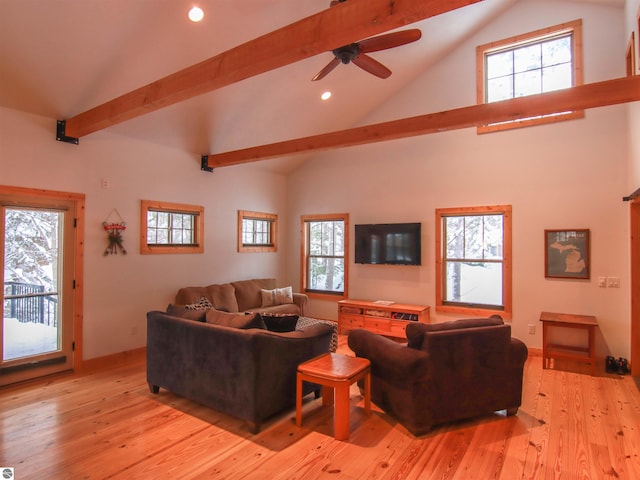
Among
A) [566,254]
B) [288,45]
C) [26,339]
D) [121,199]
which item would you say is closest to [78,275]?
[26,339]

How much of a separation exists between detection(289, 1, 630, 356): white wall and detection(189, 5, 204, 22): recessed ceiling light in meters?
3.70

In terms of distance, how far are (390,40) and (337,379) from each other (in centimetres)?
287

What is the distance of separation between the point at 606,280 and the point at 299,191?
5182 mm

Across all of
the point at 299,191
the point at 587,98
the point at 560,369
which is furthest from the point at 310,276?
the point at 587,98

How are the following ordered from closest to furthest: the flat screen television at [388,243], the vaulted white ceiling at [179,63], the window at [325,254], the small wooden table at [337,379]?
1. the small wooden table at [337,379]
2. the vaulted white ceiling at [179,63]
3. the flat screen television at [388,243]
4. the window at [325,254]

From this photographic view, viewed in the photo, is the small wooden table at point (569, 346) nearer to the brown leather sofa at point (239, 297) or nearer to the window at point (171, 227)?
the brown leather sofa at point (239, 297)

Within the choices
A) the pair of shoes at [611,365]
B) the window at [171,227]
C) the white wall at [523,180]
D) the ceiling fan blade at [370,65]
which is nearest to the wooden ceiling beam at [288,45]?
the ceiling fan blade at [370,65]

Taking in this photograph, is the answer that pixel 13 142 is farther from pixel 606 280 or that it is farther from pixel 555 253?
pixel 606 280

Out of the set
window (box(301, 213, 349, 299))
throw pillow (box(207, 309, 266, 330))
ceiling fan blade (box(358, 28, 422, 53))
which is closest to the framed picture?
window (box(301, 213, 349, 299))

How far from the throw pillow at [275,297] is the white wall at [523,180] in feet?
3.91

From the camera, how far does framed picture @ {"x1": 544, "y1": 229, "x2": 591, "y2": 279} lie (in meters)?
4.93

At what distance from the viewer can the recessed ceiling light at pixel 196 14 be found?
11.6 feet

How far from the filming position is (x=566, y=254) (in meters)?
5.04

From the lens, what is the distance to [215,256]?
20.3ft
